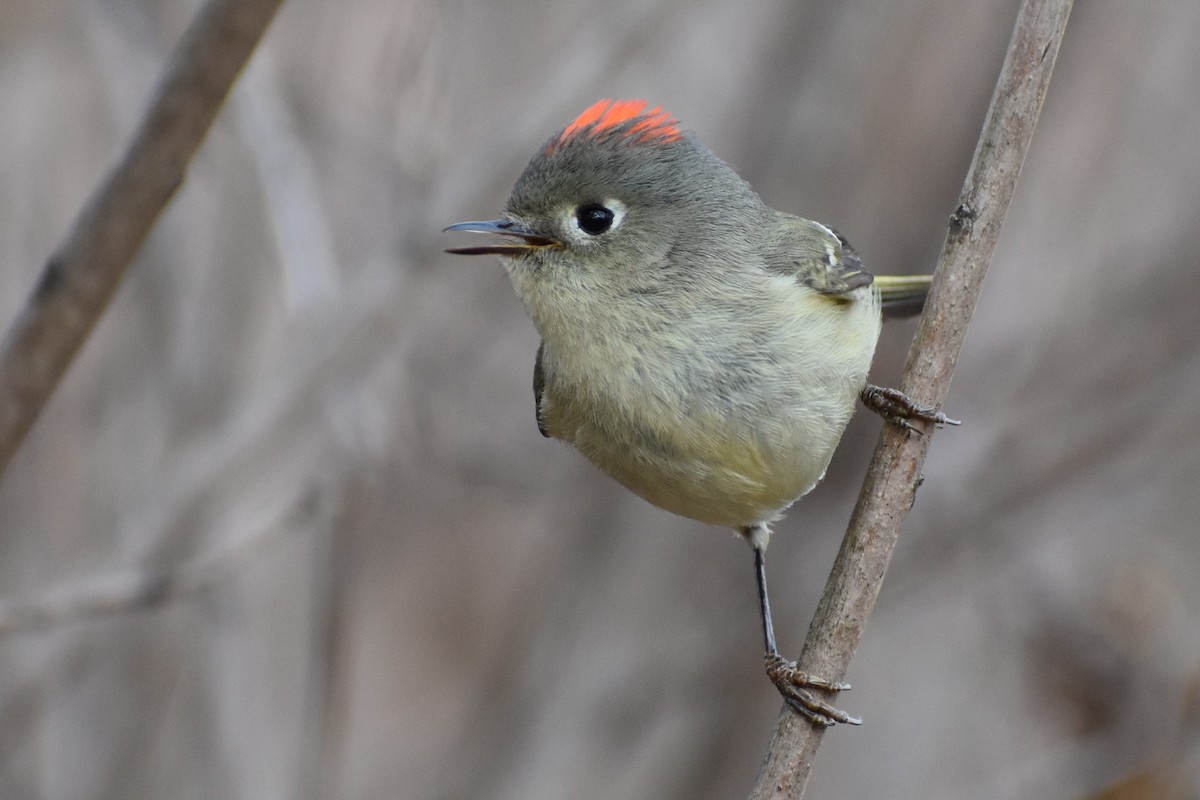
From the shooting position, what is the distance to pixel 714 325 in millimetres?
2014

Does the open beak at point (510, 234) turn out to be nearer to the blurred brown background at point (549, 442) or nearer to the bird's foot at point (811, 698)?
the blurred brown background at point (549, 442)

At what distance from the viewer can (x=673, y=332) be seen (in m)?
1.99

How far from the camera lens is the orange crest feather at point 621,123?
2.10 m

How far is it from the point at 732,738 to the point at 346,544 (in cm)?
117

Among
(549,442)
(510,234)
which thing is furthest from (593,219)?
(549,442)

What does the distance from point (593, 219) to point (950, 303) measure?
0.60m

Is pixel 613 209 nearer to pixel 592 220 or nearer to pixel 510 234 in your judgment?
pixel 592 220

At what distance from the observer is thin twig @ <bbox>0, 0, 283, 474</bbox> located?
1344 mm

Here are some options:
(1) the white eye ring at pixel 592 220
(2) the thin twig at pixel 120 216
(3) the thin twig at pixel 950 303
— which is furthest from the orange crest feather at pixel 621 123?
(2) the thin twig at pixel 120 216

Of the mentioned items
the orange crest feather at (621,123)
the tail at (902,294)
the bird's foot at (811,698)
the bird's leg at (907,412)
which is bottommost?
the bird's foot at (811,698)

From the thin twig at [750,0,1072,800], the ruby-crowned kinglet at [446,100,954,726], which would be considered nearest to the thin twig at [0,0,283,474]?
the ruby-crowned kinglet at [446,100,954,726]

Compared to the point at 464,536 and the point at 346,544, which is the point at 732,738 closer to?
the point at 346,544

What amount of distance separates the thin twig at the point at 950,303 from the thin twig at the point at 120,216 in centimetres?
102

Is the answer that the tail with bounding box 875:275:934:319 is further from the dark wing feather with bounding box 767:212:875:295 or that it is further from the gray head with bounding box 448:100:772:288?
the gray head with bounding box 448:100:772:288
